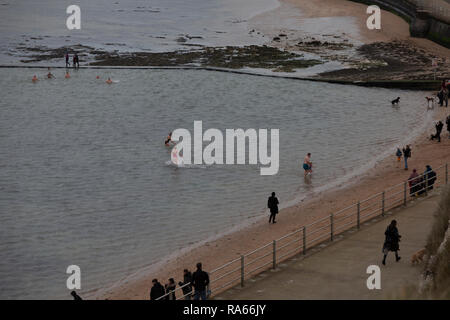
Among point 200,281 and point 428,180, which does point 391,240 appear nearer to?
point 200,281

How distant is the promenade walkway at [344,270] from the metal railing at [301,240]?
0.35 meters

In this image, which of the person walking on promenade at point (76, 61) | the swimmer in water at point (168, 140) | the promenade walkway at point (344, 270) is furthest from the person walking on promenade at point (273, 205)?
the person walking on promenade at point (76, 61)

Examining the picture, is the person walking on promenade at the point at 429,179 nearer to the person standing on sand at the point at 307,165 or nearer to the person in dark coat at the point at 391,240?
the person in dark coat at the point at 391,240

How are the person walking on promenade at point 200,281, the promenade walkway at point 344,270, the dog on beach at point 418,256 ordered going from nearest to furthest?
the person walking on promenade at point 200,281 → the promenade walkway at point 344,270 → the dog on beach at point 418,256

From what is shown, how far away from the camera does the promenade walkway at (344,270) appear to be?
1565 cm

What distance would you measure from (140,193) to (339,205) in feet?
20.9

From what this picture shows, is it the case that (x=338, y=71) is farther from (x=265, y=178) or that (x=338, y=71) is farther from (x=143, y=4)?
(x=143, y=4)

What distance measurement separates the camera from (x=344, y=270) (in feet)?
55.2

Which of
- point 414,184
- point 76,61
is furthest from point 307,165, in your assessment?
point 76,61

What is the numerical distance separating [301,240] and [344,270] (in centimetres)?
430

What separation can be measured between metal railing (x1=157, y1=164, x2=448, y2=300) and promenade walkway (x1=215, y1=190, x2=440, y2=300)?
13.8 inches

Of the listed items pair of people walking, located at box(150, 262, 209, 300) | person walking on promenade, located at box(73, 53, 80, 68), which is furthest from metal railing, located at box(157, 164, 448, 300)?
person walking on promenade, located at box(73, 53, 80, 68)
